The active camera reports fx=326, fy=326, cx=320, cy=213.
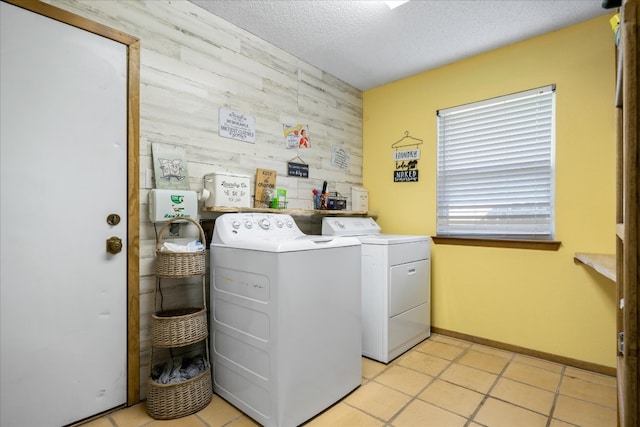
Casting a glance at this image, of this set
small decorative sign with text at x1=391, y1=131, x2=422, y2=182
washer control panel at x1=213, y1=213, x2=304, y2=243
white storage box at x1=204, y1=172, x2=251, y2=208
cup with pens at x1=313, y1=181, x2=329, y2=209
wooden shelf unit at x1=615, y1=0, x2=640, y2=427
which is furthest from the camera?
small decorative sign with text at x1=391, y1=131, x2=422, y2=182

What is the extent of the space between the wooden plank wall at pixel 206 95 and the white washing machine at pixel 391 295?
88 cm

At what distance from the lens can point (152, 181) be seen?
6.53 ft

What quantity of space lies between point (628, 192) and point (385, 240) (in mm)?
1864

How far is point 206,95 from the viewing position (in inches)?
88.3

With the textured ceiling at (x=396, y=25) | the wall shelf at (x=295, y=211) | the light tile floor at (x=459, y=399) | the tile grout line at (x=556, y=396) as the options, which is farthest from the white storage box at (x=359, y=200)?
the tile grout line at (x=556, y=396)

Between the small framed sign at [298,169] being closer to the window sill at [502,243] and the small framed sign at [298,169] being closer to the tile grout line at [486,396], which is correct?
the window sill at [502,243]

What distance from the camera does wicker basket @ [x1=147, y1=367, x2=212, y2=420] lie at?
5.70 ft

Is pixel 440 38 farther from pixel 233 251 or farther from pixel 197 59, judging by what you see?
pixel 233 251

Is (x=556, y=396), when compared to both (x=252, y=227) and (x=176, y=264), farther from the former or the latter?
(x=176, y=264)

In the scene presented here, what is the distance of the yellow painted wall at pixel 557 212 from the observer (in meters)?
2.28

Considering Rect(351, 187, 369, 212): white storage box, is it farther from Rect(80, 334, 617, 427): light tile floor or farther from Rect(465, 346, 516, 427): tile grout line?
Rect(465, 346, 516, 427): tile grout line

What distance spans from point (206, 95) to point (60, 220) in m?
1.16

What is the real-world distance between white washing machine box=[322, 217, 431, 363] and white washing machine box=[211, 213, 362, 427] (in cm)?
45

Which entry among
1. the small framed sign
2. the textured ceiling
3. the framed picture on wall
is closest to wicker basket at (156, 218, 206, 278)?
the framed picture on wall
